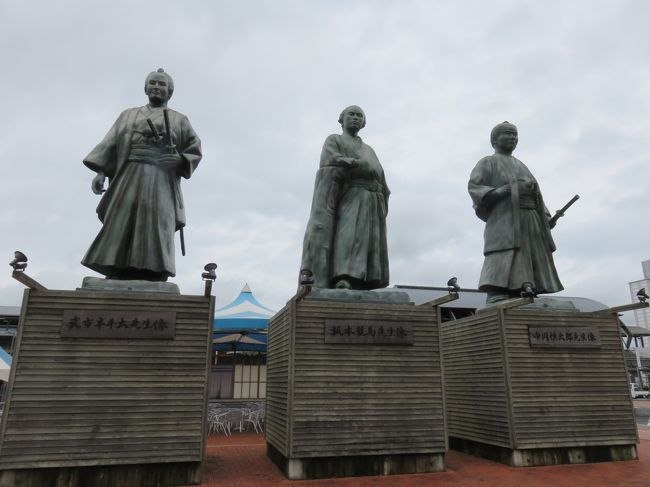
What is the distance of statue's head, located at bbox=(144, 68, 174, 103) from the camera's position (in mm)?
7125

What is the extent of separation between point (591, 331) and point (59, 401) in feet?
25.9

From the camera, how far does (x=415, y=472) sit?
6305 millimetres

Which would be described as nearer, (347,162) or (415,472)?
(415,472)

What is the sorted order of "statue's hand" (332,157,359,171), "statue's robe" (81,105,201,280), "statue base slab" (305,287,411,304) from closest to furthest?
"statue's robe" (81,105,201,280), "statue base slab" (305,287,411,304), "statue's hand" (332,157,359,171)

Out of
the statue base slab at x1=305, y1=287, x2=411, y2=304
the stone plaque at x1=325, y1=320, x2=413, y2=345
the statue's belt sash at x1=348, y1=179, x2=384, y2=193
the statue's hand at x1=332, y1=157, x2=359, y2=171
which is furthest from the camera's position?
the statue's belt sash at x1=348, y1=179, x2=384, y2=193

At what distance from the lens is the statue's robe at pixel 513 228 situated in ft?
26.9

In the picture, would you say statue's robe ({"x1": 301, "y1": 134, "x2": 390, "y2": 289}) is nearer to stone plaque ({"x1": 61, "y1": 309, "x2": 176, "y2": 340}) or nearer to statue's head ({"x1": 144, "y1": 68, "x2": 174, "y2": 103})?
stone plaque ({"x1": 61, "y1": 309, "x2": 176, "y2": 340})

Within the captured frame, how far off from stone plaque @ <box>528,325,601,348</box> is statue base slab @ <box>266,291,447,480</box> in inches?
72.2

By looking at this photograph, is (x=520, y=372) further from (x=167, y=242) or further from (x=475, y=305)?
(x=475, y=305)

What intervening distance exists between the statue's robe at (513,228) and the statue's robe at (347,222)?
2.18 meters

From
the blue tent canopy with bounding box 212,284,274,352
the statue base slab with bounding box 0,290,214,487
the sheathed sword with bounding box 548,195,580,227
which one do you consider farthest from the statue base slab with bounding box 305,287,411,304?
the blue tent canopy with bounding box 212,284,274,352

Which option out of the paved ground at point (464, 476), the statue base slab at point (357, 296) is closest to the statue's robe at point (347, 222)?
the statue base slab at point (357, 296)

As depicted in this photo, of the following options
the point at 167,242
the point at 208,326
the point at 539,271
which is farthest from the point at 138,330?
the point at 539,271

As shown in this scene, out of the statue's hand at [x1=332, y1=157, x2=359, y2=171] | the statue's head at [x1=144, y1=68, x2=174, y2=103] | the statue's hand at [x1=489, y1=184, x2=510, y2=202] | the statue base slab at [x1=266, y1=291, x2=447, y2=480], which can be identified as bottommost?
the statue base slab at [x1=266, y1=291, x2=447, y2=480]
